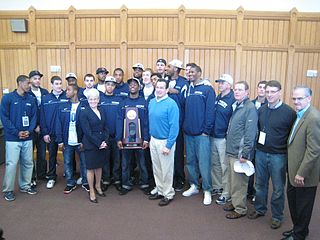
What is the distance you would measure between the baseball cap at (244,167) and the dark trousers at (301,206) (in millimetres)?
466

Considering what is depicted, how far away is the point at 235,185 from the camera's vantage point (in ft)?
11.4

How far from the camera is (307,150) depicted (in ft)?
8.73

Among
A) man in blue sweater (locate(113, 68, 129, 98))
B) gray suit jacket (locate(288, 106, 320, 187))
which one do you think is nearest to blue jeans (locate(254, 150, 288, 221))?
gray suit jacket (locate(288, 106, 320, 187))

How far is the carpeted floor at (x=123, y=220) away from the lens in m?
3.10

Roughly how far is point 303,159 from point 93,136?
244 centimetres

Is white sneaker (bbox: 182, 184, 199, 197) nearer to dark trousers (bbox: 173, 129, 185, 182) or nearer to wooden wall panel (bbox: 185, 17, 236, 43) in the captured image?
dark trousers (bbox: 173, 129, 185, 182)

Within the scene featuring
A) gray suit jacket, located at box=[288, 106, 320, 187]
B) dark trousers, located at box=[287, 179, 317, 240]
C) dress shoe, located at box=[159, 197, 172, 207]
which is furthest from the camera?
dress shoe, located at box=[159, 197, 172, 207]

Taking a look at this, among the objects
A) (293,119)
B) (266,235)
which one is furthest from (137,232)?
(293,119)

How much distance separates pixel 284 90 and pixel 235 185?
3.04m

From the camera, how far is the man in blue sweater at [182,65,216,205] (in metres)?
3.82

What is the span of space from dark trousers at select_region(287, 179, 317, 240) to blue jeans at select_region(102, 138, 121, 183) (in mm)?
2388

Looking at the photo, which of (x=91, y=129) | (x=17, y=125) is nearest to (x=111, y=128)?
(x=91, y=129)

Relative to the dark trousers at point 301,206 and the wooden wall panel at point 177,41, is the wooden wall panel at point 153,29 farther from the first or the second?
the dark trousers at point 301,206

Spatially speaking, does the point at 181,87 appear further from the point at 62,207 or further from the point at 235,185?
the point at 62,207
